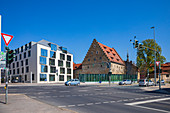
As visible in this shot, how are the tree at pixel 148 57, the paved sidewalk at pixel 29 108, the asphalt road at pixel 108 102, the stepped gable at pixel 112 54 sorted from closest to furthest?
the paved sidewalk at pixel 29 108 < the asphalt road at pixel 108 102 < the tree at pixel 148 57 < the stepped gable at pixel 112 54

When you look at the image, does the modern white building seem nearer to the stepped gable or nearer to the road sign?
the stepped gable

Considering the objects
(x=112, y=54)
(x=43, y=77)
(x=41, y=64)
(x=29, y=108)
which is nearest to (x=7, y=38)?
(x=29, y=108)

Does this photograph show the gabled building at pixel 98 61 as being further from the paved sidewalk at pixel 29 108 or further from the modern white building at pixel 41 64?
the paved sidewalk at pixel 29 108

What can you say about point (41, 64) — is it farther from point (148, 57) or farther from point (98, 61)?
point (148, 57)

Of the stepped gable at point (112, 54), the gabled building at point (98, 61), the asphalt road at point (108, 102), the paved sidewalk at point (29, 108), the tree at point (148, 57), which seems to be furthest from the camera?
the stepped gable at point (112, 54)

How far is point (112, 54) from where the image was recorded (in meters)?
76.2

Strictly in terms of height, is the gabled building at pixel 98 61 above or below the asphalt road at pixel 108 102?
above

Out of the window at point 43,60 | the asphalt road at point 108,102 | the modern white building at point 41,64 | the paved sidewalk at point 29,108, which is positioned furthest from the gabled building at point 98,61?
the paved sidewalk at point 29,108

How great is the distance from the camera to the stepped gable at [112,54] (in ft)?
231

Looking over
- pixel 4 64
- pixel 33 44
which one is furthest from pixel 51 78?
pixel 4 64

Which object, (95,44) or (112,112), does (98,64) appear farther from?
(112,112)

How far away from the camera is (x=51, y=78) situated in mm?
64438

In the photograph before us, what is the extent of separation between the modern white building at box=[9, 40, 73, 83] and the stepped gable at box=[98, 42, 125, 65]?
17.1 m

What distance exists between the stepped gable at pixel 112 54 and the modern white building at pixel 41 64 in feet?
56.1
